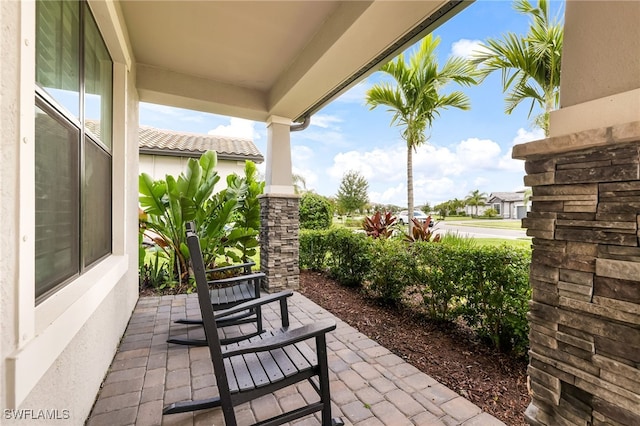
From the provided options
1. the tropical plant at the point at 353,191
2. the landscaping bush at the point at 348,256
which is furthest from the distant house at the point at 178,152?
the tropical plant at the point at 353,191

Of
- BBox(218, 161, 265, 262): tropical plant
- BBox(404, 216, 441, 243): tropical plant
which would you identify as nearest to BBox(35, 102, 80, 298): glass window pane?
BBox(218, 161, 265, 262): tropical plant

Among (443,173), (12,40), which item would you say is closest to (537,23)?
(12,40)

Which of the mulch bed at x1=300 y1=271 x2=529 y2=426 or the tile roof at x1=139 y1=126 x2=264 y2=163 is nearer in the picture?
the mulch bed at x1=300 y1=271 x2=529 y2=426

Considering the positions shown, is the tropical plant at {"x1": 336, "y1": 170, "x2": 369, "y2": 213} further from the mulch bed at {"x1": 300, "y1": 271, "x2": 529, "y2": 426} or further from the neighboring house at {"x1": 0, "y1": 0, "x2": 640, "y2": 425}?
the neighboring house at {"x1": 0, "y1": 0, "x2": 640, "y2": 425}

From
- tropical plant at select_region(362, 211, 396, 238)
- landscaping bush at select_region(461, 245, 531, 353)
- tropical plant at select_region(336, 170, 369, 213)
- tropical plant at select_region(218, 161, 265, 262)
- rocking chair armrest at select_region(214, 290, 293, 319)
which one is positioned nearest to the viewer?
rocking chair armrest at select_region(214, 290, 293, 319)

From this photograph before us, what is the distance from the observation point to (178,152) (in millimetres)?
9883

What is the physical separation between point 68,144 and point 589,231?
8.93ft

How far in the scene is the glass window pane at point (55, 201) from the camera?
4.42 ft

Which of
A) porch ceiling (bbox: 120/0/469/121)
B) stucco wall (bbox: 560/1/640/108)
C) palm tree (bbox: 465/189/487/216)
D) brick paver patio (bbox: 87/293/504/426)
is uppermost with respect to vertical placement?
porch ceiling (bbox: 120/0/469/121)

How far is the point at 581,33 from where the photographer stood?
1.16 m

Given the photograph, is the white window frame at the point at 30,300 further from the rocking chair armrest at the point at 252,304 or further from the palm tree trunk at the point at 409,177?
the palm tree trunk at the point at 409,177

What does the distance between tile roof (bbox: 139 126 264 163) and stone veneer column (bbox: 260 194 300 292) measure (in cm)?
653

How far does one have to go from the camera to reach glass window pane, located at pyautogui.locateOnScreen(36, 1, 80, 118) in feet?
4.50

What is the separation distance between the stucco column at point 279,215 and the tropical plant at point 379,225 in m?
1.79
